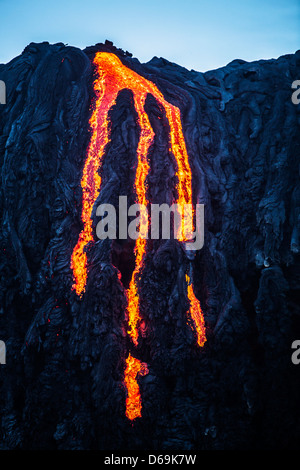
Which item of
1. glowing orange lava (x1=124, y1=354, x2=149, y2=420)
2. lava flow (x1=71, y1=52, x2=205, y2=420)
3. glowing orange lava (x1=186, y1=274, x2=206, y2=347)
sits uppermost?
lava flow (x1=71, y1=52, x2=205, y2=420)

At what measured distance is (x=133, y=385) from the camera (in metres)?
4.98

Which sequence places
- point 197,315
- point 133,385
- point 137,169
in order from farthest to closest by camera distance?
point 137,169 → point 197,315 → point 133,385

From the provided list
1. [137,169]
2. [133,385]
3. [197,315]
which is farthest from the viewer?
[137,169]

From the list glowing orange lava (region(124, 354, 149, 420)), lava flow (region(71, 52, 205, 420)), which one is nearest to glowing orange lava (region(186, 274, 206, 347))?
lava flow (region(71, 52, 205, 420))

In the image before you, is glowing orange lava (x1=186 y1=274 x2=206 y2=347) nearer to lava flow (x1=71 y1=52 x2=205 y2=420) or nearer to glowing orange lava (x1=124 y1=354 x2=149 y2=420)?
lava flow (x1=71 y1=52 x2=205 y2=420)

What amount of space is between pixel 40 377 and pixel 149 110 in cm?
555

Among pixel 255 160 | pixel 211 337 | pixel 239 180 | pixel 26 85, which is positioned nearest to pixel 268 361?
pixel 211 337

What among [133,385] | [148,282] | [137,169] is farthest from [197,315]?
[137,169]

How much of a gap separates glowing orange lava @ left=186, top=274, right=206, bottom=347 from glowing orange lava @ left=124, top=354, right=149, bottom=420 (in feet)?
3.48

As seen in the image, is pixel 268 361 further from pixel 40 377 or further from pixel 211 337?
pixel 40 377

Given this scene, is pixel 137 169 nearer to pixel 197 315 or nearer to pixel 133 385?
pixel 197 315

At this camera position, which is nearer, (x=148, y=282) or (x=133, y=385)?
(x=133, y=385)

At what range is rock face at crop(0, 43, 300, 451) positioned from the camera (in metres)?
4.86

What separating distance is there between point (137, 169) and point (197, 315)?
300cm
